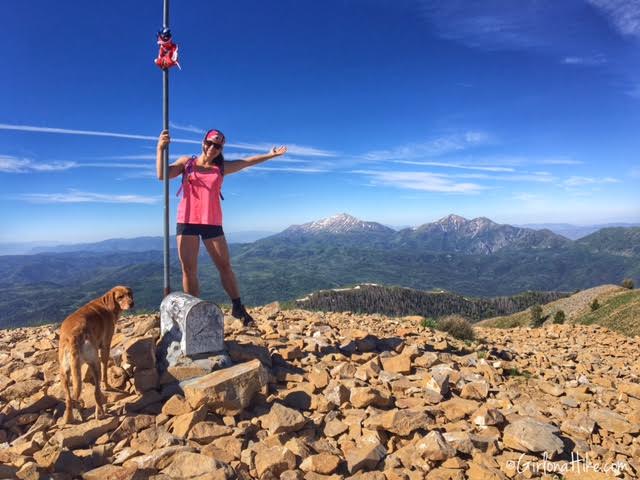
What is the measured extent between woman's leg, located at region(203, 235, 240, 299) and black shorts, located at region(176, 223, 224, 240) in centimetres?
8

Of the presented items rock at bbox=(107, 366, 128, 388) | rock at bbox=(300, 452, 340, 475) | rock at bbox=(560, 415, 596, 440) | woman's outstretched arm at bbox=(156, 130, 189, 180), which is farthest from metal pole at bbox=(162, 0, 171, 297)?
rock at bbox=(560, 415, 596, 440)

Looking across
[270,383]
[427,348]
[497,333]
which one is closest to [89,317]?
[270,383]

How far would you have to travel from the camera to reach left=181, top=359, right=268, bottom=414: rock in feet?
15.8

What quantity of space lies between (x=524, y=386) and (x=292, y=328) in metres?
4.55

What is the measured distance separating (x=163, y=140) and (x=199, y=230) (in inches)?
60.2

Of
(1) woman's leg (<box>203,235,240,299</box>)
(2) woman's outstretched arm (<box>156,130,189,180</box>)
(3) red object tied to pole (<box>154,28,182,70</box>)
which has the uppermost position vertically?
(3) red object tied to pole (<box>154,28,182,70</box>)

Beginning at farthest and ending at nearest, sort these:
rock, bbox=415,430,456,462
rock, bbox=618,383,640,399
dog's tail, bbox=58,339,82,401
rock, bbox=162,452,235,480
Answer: rock, bbox=618,383,640,399
dog's tail, bbox=58,339,82,401
rock, bbox=415,430,456,462
rock, bbox=162,452,235,480

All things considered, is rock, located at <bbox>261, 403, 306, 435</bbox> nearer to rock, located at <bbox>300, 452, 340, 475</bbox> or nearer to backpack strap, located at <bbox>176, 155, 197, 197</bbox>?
rock, located at <bbox>300, 452, 340, 475</bbox>

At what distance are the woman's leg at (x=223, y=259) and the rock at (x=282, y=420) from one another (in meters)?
2.66

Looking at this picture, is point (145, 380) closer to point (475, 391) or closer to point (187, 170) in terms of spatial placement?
point (187, 170)

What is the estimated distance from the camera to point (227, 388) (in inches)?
194

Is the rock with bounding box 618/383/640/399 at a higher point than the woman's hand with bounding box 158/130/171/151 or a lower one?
lower

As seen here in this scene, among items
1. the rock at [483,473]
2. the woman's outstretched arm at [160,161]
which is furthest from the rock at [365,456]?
the woman's outstretched arm at [160,161]

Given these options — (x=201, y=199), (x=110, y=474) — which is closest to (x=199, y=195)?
(x=201, y=199)
